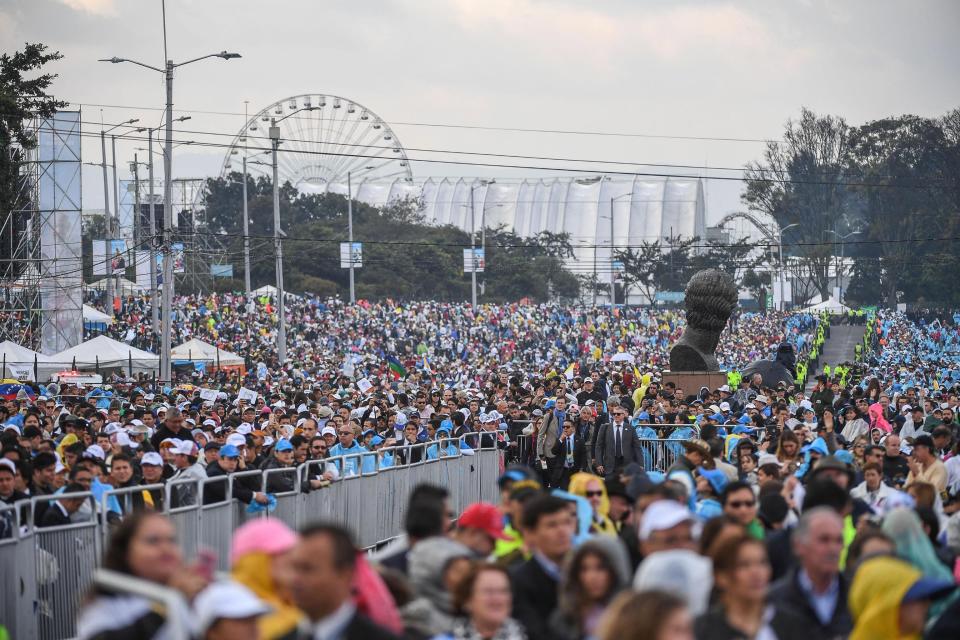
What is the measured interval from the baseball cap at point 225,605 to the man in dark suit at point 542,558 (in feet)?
5.36

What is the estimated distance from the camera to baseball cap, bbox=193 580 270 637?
195 inches

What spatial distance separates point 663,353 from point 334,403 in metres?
39.2

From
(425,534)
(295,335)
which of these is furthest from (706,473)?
(295,335)

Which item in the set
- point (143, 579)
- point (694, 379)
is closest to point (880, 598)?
point (143, 579)

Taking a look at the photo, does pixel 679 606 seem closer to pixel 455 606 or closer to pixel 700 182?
pixel 455 606

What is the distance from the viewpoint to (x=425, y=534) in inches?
278

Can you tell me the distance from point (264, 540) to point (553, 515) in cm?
160

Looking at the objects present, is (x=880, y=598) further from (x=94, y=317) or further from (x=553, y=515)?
(x=94, y=317)

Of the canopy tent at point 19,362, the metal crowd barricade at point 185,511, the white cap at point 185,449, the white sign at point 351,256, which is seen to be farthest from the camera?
the white sign at point 351,256

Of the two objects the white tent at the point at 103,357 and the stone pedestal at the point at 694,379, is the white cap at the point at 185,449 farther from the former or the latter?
the white tent at the point at 103,357

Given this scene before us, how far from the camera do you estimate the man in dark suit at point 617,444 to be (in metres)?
18.8

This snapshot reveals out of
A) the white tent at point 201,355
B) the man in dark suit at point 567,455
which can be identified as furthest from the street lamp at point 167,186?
the man in dark suit at point 567,455

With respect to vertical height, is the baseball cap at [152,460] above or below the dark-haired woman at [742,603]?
below

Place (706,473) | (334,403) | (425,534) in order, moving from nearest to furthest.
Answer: (425,534), (706,473), (334,403)
